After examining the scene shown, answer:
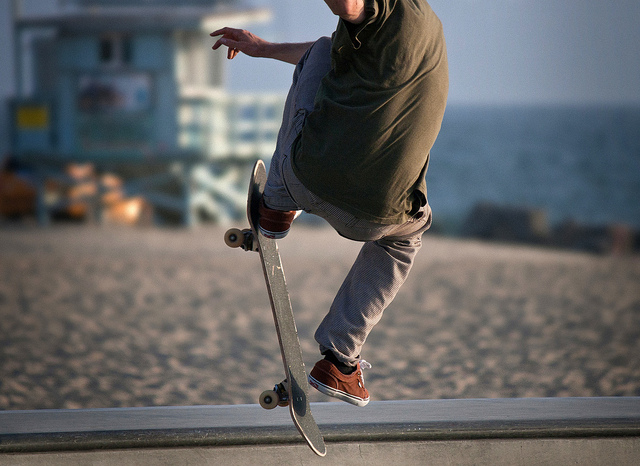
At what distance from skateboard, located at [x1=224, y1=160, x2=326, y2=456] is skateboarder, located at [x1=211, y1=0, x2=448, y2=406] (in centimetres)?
9

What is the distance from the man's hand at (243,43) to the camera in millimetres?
2297

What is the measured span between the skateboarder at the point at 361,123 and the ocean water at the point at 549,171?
30.8 m

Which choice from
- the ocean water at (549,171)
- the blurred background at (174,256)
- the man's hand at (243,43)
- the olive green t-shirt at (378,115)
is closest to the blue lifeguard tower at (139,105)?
the blurred background at (174,256)

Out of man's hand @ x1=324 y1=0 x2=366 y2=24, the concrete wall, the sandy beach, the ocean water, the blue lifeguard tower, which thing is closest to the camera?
man's hand @ x1=324 y1=0 x2=366 y2=24

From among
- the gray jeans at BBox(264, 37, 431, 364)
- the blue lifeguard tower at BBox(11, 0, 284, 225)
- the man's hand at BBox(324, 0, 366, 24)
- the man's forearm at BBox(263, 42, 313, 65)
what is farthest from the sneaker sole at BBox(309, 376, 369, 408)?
the blue lifeguard tower at BBox(11, 0, 284, 225)

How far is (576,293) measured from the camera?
7.80m

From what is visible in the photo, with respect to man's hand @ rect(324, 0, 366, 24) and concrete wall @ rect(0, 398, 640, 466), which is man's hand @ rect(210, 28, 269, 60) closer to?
man's hand @ rect(324, 0, 366, 24)

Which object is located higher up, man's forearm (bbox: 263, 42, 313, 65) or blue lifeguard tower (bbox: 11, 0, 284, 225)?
man's forearm (bbox: 263, 42, 313, 65)

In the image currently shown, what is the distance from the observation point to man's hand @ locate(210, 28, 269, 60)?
2297mm

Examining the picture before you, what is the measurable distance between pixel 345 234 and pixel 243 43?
725 millimetres

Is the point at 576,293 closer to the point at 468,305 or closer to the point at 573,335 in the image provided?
the point at 468,305

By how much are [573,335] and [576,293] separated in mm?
2106

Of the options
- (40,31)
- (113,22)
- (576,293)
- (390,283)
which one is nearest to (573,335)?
(576,293)

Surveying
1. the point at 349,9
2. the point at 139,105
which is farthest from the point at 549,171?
the point at 349,9
